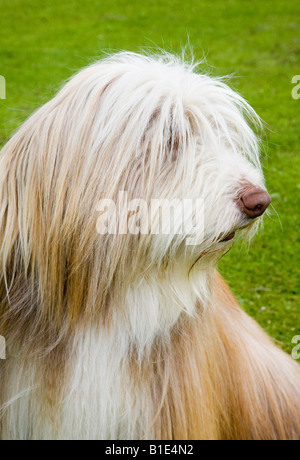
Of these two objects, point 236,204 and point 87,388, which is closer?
point 236,204

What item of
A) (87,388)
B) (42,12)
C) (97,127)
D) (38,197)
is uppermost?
(42,12)

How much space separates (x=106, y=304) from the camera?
2.38 metres

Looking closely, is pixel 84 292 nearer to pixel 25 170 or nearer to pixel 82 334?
pixel 82 334

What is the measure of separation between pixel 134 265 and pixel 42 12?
12.5m

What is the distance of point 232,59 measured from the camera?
33.1 ft

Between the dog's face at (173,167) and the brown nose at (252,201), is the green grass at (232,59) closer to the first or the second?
the dog's face at (173,167)

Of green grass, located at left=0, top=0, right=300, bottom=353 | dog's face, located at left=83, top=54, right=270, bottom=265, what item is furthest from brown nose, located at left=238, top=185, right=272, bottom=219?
green grass, located at left=0, top=0, right=300, bottom=353

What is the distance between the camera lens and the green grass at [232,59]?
15.9 ft

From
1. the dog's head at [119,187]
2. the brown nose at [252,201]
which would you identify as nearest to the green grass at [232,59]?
the dog's head at [119,187]

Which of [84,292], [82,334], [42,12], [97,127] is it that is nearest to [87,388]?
[82,334]

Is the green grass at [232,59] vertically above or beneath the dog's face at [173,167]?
above

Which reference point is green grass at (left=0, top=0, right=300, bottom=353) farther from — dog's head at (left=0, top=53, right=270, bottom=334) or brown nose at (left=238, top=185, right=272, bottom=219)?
brown nose at (left=238, top=185, right=272, bottom=219)

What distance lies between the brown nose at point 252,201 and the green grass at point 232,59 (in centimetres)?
118

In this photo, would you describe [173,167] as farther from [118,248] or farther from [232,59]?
[232,59]
